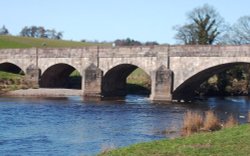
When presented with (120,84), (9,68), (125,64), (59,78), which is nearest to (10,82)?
(59,78)

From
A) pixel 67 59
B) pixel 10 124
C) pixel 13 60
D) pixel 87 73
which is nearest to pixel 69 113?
pixel 10 124

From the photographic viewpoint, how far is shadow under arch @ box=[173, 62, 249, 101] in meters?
53.3

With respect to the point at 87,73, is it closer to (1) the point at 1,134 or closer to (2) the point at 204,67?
(2) the point at 204,67

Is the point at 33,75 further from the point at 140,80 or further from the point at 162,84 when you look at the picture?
the point at 162,84

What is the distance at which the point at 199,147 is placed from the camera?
723 inches

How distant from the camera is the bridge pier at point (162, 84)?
54.5m

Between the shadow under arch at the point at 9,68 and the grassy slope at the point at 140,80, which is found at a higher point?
the shadow under arch at the point at 9,68

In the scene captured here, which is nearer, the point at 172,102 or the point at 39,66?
the point at 172,102

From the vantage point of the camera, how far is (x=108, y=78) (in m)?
63.2

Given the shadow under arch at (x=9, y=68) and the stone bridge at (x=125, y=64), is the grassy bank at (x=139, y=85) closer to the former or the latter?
the stone bridge at (x=125, y=64)

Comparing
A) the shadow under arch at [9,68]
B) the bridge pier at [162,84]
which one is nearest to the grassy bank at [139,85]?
the bridge pier at [162,84]

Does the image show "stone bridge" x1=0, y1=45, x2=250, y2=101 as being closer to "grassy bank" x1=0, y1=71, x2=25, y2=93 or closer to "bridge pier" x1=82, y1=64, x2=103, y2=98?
"bridge pier" x1=82, y1=64, x2=103, y2=98

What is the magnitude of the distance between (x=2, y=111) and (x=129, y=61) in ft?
70.8

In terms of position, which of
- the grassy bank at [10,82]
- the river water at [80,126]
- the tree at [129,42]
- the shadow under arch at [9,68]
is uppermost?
the tree at [129,42]
